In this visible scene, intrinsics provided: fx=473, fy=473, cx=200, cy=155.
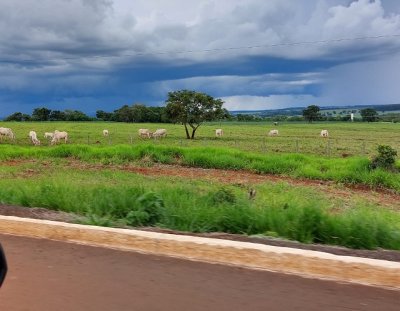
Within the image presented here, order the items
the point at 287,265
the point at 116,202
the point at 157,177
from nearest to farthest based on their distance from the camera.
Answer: the point at 287,265 → the point at 116,202 → the point at 157,177

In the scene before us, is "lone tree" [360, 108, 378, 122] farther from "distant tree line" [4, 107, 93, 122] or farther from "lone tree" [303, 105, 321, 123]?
"distant tree line" [4, 107, 93, 122]

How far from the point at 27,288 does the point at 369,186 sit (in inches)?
A: 615

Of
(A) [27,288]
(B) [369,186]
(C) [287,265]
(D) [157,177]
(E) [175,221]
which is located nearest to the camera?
(A) [27,288]

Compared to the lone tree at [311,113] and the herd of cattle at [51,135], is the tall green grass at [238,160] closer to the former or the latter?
the herd of cattle at [51,135]

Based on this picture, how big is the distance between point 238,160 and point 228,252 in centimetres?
1777

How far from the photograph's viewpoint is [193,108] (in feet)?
143

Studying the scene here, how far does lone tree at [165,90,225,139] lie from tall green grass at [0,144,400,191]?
17599 millimetres

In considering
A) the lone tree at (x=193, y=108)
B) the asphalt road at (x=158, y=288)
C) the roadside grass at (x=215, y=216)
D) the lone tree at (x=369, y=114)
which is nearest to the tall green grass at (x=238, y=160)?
the roadside grass at (x=215, y=216)

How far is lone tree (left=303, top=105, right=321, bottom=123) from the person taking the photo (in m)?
95.7

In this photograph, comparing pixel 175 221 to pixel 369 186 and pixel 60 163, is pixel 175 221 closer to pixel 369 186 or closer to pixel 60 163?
pixel 369 186

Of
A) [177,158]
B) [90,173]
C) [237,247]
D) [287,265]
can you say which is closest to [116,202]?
[237,247]

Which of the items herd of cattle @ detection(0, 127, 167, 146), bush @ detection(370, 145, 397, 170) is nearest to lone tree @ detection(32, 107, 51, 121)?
herd of cattle @ detection(0, 127, 167, 146)

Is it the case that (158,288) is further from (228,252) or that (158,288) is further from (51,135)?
(51,135)

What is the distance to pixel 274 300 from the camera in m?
3.87
